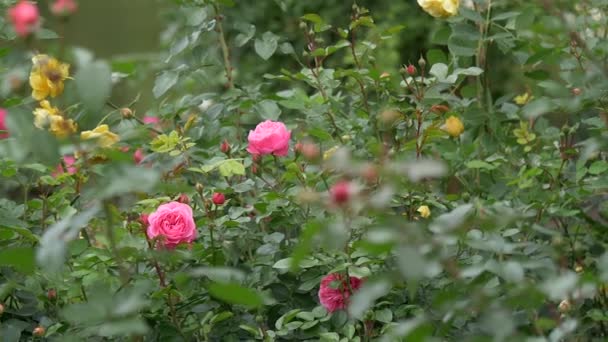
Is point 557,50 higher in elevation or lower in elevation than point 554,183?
higher

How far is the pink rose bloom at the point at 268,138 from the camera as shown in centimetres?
183

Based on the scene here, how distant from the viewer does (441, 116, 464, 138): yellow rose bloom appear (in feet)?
6.81

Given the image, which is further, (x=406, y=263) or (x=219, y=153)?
(x=219, y=153)

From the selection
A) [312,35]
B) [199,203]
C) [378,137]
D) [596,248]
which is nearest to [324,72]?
[312,35]

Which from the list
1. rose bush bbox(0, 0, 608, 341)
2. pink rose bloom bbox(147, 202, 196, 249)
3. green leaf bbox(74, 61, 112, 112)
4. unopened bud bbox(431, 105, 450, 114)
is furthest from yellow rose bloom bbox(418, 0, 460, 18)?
green leaf bbox(74, 61, 112, 112)

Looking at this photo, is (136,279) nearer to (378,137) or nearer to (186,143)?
(186,143)

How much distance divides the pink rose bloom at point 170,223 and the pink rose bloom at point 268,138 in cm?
23

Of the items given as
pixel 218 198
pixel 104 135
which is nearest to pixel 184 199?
pixel 218 198

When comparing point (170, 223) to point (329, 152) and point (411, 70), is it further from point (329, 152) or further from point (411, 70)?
point (411, 70)

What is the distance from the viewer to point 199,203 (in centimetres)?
188

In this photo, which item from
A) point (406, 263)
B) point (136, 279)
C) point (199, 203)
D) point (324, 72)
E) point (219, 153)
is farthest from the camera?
point (324, 72)

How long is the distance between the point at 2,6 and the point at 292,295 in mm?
867

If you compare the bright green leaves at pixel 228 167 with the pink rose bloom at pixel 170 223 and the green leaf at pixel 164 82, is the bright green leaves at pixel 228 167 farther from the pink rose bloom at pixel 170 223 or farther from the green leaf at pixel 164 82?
the green leaf at pixel 164 82

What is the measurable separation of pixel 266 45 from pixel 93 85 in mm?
1206
